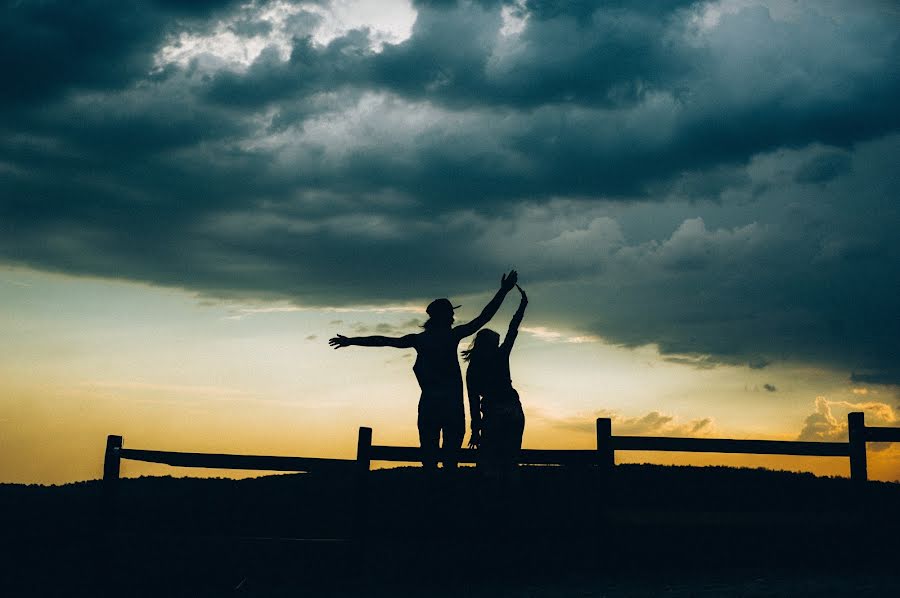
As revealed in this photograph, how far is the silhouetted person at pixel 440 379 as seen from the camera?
10.2 m

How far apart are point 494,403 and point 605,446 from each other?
1.76 m

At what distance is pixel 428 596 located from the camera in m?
8.30

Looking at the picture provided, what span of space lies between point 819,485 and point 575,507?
547cm

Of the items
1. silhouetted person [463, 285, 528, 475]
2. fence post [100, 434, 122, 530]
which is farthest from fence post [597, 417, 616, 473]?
fence post [100, 434, 122, 530]

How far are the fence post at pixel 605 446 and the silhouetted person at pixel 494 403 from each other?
1.26 meters

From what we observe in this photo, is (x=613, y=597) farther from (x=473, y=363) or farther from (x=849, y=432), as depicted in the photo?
(x=849, y=432)

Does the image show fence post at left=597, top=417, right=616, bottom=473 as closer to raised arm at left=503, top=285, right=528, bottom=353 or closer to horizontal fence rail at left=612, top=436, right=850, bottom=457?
horizontal fence rail at left=612, top=436, right=850, bottom=457

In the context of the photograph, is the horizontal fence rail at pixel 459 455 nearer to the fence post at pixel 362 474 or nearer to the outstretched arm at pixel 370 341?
the fence post at pixel 362 474

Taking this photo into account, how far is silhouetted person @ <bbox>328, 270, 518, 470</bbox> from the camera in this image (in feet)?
33.6

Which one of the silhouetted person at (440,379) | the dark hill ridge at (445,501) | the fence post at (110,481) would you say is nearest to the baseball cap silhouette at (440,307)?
the silhouetted person at (440,379)

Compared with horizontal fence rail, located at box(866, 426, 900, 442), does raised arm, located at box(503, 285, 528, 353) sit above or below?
above

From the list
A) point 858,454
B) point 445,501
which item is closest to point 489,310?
point 445,501

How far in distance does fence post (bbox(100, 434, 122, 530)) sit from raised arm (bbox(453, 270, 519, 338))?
501 cm

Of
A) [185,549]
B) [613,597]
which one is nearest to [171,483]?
[185,549]
